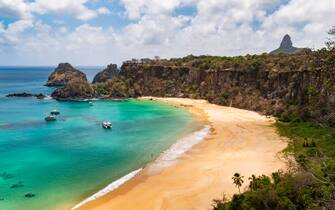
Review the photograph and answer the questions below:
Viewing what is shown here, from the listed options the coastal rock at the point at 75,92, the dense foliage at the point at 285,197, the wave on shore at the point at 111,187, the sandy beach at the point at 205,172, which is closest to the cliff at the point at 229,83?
the coastal rock at the point at 75,92

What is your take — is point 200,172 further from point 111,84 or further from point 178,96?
point 111,84

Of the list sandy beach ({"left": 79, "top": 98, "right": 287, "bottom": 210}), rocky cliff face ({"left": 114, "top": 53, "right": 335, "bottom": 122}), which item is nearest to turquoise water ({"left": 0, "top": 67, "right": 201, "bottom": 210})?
sandy beach ({"left": 79, "top": 98, "right": 287, "bottom": 210})

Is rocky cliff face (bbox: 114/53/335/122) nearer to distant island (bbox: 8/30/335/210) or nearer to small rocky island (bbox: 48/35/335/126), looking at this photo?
small rocky island (bbox: 48/35/335/126)

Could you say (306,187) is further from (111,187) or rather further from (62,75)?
(62,75)

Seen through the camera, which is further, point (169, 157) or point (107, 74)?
point (107, 74)

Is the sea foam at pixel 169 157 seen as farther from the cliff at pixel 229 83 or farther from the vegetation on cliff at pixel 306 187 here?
the cliff at pixel 229 83

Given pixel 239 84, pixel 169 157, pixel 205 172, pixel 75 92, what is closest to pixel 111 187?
pixel 205 172
